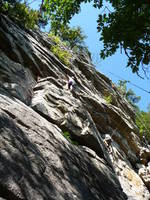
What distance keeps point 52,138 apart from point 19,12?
1138 cm

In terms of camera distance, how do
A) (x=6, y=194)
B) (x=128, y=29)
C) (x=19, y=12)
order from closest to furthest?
(x=6, y=194) → (x=128, y=29) → (x=19, y=12)

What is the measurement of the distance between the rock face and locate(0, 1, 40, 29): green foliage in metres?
0.72

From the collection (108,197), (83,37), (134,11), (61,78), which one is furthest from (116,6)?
(83,37)

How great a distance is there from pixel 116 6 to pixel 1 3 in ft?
30.6

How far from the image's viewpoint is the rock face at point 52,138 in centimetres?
623

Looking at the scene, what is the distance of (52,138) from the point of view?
8836mm

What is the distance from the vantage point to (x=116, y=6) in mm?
8109

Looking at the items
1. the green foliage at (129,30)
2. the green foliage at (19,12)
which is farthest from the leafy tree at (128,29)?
the green foliage at (19,12)

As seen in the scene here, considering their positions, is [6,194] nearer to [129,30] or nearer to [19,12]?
[129,30]

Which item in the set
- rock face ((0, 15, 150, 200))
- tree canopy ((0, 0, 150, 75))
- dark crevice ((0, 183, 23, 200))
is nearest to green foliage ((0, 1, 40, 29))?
rock face ((0, 15, 150, 200))

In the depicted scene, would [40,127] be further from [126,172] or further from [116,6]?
[126,172]

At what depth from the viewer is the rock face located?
623 cm

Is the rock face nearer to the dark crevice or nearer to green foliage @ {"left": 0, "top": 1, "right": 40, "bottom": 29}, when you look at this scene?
the dark crevice

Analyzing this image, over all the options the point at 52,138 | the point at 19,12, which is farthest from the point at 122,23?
the point at 19,12
